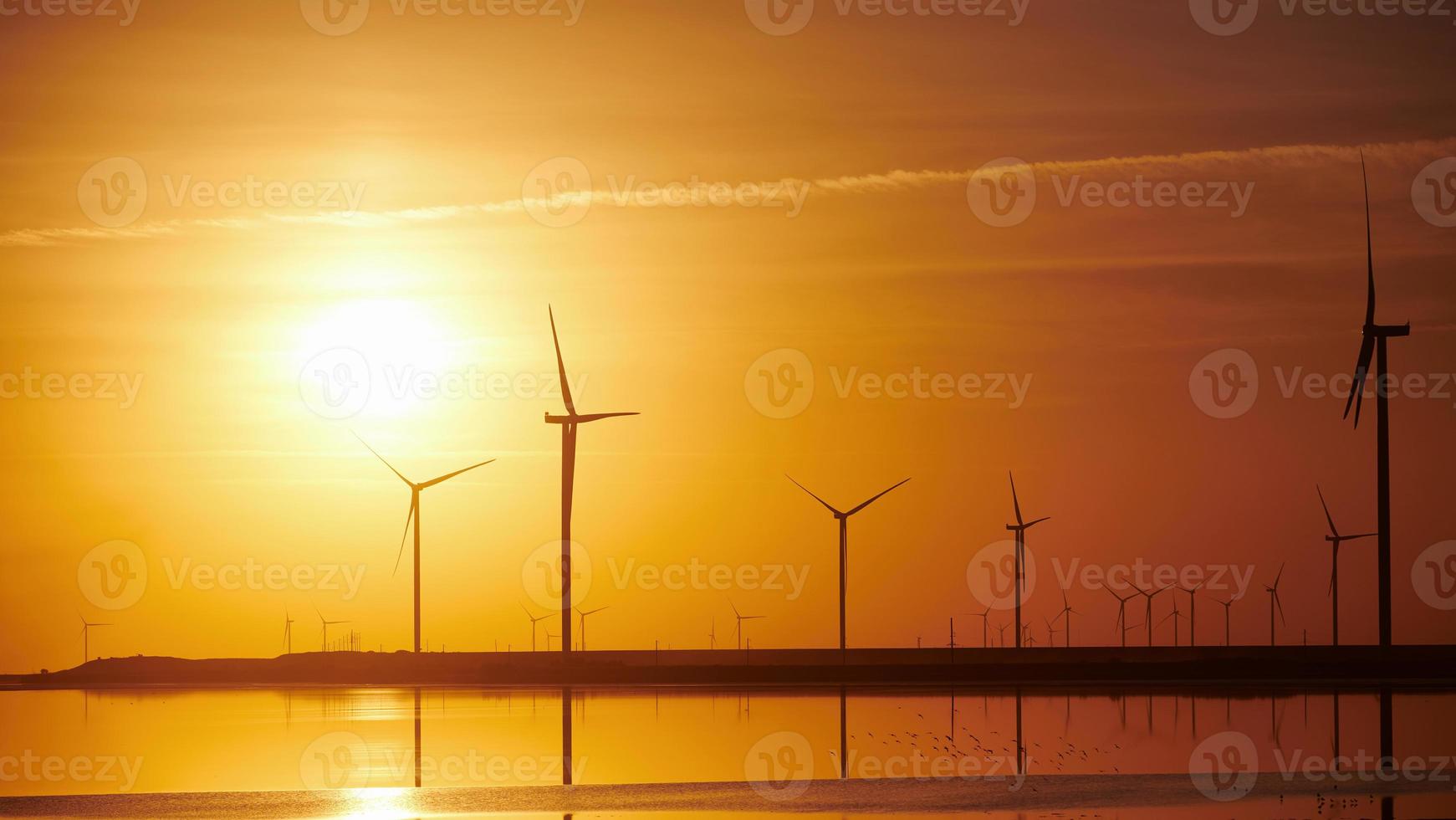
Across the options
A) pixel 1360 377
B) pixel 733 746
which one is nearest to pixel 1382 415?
pixel 1360 377

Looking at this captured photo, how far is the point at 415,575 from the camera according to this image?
13500cm

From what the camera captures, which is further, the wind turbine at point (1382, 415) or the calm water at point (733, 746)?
the wind turbine at point (1382, 415)

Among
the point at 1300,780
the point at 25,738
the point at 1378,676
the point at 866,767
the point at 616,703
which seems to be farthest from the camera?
the point at 1378,676

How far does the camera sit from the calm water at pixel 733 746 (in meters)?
42.8

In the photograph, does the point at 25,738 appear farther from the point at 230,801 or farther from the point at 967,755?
the point at 967,755

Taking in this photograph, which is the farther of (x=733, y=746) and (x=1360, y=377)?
(x=1360, y=377)

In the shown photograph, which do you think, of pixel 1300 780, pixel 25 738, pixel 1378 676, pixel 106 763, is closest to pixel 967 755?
pixel 1300 780

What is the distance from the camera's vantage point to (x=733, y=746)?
5578 centimetres

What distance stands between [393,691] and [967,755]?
59644 millimetres

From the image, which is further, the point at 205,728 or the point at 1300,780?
the point at 205,728

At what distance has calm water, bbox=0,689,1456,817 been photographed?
4275cm

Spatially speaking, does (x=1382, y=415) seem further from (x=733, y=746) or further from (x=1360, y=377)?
(x=733, y=746)

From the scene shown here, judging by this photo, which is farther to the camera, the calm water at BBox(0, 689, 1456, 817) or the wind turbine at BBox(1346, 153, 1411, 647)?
the wind turbine at BBox(1346, 153, 1411, 647)

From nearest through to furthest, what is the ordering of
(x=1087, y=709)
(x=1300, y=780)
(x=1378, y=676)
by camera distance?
(x=1300, y=780) < (x=1087, y=709) < (x=1378, y=676)
